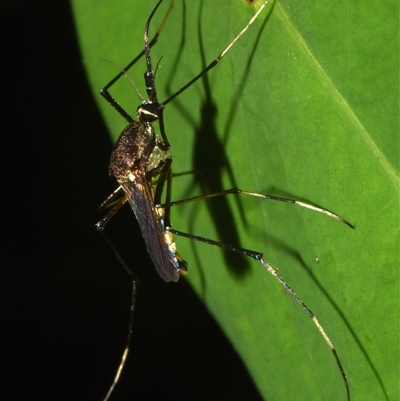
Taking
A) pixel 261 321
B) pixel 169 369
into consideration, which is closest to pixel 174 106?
pixel 261 321

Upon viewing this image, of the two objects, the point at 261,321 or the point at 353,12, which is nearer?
the point at 353,12

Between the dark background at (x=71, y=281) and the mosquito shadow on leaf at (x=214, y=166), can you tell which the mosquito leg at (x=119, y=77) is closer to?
the mosquito shadow on leaf at (x=214, y=166)

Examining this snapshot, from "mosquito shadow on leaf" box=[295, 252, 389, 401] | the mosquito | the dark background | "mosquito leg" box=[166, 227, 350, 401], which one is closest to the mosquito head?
the mosquito

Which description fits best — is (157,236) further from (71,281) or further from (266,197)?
(71,281)

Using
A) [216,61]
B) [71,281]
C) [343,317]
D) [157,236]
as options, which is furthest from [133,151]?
[71,281]

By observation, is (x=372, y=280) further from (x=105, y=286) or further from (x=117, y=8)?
(x=105, y=286)

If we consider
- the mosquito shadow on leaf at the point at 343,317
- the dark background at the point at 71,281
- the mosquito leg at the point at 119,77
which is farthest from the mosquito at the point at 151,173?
the dark background at the point at 71,281
